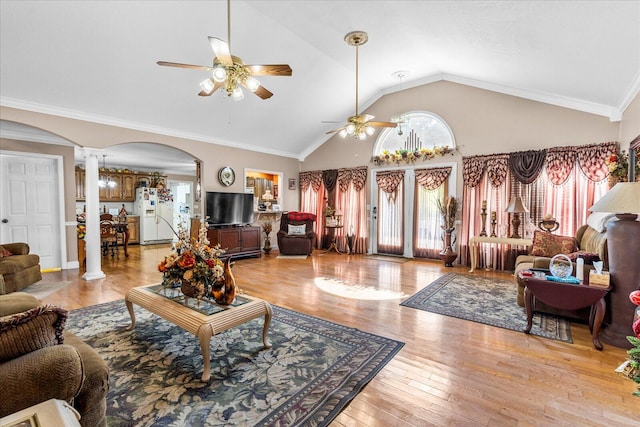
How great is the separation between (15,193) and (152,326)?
4676 millimetres

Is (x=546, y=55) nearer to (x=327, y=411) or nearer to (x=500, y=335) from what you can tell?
(x=500, y=335)

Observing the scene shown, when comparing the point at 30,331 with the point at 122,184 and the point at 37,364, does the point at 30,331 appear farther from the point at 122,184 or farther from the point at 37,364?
the point at 122,184

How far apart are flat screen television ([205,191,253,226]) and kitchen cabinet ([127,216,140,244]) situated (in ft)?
13.3

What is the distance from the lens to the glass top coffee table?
2053 millimetres

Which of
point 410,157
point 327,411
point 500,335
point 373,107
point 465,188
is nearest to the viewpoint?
point 327,411

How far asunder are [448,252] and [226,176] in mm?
5022

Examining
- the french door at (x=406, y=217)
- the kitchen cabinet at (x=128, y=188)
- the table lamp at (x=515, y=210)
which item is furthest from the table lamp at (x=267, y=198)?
the table lamp at (x=515, y=210)

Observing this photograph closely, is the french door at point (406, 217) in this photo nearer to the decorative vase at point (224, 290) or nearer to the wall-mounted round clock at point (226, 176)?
the wall-mounted round clock at point (226, 176)

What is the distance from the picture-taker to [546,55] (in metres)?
3.42

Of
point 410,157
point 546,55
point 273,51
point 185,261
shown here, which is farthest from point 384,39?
point 185,261

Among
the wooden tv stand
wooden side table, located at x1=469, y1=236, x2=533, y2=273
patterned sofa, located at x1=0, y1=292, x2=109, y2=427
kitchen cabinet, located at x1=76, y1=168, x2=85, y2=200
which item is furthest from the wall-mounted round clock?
patterned sofa, located at x1=0, y1=292, x2=109, y2=427

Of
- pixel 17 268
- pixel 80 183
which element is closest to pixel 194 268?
pixel 17 268

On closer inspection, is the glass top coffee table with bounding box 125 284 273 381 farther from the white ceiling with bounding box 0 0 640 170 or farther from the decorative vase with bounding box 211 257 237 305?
the white ceiling with bounding box 0 0 640 170

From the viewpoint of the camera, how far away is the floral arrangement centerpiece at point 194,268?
91.4 inches
